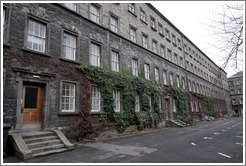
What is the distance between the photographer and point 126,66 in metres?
15.5

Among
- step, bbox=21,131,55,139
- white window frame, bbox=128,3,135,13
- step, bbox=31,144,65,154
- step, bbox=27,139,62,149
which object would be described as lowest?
step, bbox=31,144,65,154

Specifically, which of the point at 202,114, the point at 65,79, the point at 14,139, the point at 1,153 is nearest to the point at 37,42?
the point at 65,79

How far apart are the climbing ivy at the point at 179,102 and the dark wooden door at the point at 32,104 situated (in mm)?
16796

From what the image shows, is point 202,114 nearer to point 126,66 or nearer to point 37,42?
point 126,66

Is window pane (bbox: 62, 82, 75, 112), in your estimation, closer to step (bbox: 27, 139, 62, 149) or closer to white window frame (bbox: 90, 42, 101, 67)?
step (bbox: 27, 139, 62, 149)

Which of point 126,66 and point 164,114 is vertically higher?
point 126,66

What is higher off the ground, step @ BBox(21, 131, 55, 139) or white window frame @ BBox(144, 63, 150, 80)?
white window frame @ BBox(144, 63, 150, 80)

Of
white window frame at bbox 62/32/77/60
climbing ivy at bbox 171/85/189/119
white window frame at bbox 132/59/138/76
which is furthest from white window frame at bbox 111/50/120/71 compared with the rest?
climbing ivy at bbox 171/85/189/119

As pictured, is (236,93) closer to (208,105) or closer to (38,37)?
(208,105)

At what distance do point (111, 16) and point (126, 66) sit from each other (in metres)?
4.84

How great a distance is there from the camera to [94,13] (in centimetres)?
1366

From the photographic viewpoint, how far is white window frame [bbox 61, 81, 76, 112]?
1026cm

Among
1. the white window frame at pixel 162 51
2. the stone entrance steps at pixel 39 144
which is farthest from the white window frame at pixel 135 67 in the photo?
the stone entrance steps at pixel 39 144

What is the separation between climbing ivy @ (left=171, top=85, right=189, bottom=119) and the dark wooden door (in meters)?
16.8
